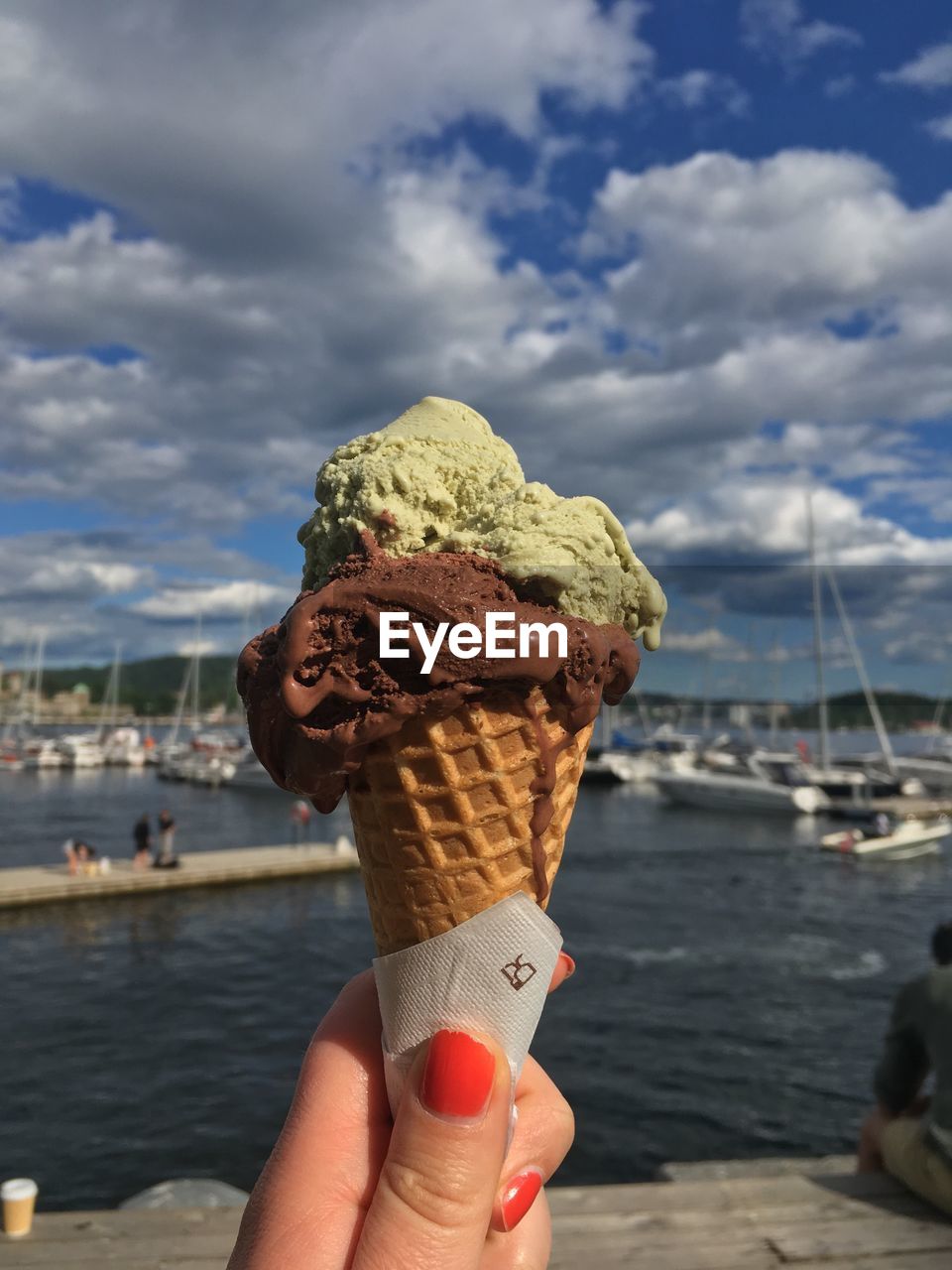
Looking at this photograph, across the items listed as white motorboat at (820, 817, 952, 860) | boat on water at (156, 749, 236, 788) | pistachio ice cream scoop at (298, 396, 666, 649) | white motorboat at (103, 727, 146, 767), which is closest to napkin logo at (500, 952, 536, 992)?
pistachio ice cream scoop at (298, 396, 666, 649)

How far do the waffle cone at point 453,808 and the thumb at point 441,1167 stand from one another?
15.2 inches

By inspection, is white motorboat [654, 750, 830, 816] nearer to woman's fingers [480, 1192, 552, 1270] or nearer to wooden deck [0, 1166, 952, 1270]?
wooden deck [0, 1166, 952, 1270]

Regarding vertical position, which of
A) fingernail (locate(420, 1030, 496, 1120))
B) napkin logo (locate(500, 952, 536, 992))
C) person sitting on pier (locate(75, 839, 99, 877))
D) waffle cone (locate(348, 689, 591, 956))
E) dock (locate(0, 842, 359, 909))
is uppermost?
waffle cone (locate(348, 689, 591, 956))

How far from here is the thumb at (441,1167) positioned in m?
2.03

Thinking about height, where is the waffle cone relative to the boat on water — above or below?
above

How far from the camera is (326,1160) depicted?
2.17 meters

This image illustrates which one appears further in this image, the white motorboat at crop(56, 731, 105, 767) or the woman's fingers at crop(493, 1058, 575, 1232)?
the white motorboat at crop(56, 731, 105, 767)

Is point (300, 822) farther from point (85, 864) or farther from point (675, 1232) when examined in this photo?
point (675, 1232)

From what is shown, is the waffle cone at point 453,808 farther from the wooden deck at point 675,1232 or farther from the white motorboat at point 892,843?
the white motorboat at point 892,843

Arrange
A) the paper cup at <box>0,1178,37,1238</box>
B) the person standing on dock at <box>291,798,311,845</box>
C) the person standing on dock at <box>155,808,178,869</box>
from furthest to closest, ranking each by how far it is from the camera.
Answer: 1. the person standing on dock at <box>291,798,311,845</box>
2. the person standing on dock at <box>155,808,178,869</box>
3. the paper cup at <box>0,1178,37,1238</box>

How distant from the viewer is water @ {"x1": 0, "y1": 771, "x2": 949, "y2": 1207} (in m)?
10.8

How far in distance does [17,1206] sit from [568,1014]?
37.7 ft

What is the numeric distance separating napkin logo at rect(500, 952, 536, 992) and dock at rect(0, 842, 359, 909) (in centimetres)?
2032

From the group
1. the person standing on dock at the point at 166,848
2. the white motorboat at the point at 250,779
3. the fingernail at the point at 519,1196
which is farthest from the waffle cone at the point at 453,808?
the white motorboat at the point at 250,779
